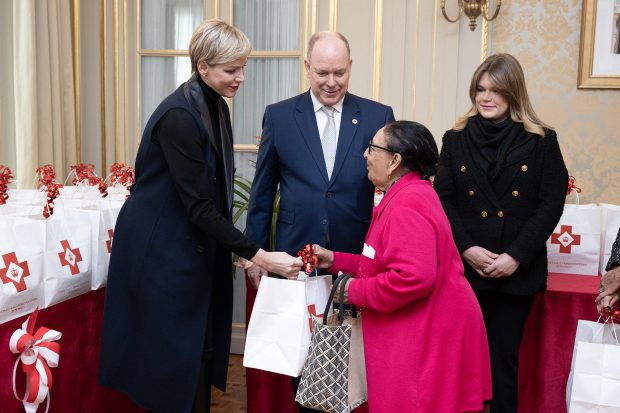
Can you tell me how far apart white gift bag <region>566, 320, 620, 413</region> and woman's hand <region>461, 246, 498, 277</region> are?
16.4 inches

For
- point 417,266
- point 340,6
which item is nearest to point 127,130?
point 340,6

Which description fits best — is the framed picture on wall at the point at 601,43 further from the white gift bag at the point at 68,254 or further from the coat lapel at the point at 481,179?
the white gift bag at the point at 68,254

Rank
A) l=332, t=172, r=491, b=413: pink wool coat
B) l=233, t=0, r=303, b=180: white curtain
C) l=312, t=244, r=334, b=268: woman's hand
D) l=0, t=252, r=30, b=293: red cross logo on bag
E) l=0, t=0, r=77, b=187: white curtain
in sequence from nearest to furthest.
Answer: l=332, t=172, r=491, b=413: pink wool coat → l=0, t=252, r=30, b=293: red cross logo on bag → l=312, t=244, r=334, b=268: woman's hand → l=0, t=0, r=77, b=187: white curtain → l=233, t=0, r=303, b=180: white curtain

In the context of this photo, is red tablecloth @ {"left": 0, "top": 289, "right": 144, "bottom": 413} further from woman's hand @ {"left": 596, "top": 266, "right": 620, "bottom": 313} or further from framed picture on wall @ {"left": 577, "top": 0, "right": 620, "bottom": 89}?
framed picture on wall @ {"left": 577, "top": 0, "right": 620, "bottom": 89}

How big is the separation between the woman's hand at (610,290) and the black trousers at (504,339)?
0.38 metres

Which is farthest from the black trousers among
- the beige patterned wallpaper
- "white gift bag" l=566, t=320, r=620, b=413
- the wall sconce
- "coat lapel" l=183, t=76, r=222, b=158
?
the wall sconce

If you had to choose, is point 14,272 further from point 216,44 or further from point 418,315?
point 418,315

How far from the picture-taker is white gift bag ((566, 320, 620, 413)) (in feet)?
7.09

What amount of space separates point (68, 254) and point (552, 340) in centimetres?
207

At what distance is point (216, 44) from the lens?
2.01 m

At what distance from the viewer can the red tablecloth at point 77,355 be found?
88.4 inches

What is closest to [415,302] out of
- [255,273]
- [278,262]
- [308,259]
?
[308,259]

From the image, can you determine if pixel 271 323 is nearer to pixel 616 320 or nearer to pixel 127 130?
pixel 616 320

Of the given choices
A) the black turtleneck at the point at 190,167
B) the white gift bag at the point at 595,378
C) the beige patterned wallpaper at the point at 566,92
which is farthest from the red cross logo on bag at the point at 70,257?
the beige patterned wallpaper at the point at 566,92
